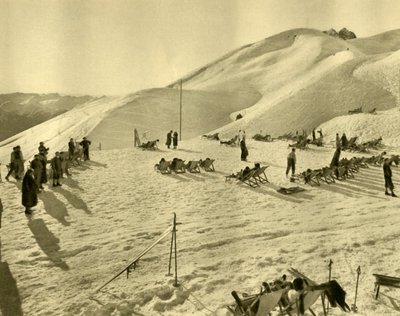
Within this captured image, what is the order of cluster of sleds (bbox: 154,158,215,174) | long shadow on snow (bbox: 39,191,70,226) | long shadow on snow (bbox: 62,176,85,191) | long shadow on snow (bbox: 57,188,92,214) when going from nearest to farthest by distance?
long shadow on snow (bbox: 39,191,70,226)
long shadow on snow (bbox: 57,188,92,214)
long shadow on snow (bbox: 62,176,85,191)
cluster of sleds (bbox: 154,158,215,174)

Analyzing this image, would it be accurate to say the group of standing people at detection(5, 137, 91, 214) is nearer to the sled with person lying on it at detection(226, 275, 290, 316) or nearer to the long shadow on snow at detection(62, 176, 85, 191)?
the long shadow on snow at detection(62, 176, 85, 191)

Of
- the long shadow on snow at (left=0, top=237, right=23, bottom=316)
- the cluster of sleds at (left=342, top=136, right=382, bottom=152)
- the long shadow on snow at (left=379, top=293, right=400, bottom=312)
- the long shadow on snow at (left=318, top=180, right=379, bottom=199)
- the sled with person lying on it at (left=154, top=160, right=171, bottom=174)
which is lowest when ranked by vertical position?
the long shadow on snow at (left=0, top=237, right=23, bottom=316)

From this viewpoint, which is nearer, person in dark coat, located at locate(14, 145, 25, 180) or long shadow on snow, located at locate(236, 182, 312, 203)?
long shadow on snow, located at locate(236, 182, 312, 203)

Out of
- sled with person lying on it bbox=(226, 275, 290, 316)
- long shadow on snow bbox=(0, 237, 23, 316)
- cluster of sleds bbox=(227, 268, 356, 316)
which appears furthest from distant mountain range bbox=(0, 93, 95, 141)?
cluster of sleds bbox=(227, 268, 356, 316)

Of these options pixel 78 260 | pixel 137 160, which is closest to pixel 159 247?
pixel 78 260

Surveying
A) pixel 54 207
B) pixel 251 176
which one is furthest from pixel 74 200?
pixel 251 176

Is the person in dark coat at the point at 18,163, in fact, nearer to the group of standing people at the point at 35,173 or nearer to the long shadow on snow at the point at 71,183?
the group of standing people at the point at 35,173

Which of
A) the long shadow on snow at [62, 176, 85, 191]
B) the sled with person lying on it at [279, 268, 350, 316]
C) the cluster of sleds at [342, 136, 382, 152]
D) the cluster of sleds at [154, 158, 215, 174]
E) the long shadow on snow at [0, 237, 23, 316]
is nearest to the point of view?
the sled with person lying on it at [279, 268, 350, 316]

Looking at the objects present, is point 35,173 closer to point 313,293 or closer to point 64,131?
point 313,293
